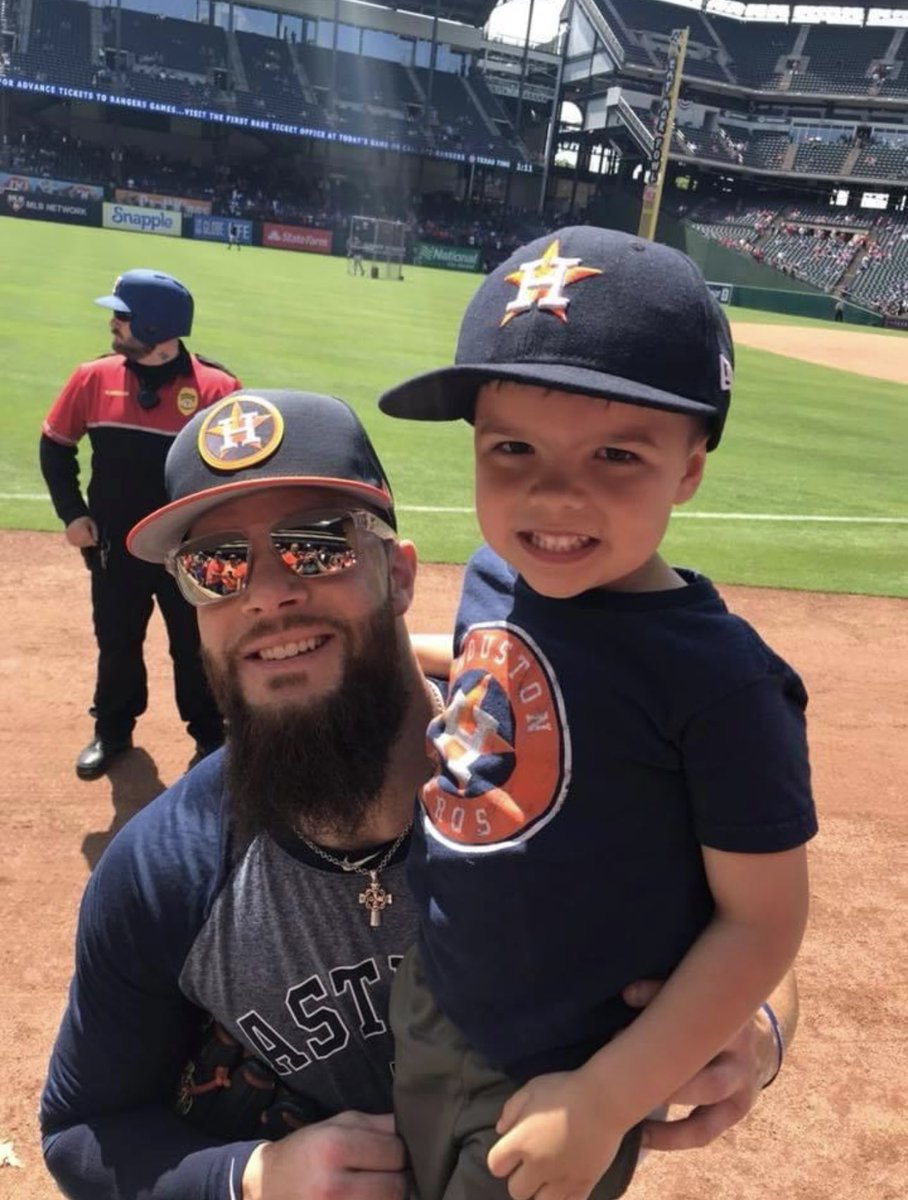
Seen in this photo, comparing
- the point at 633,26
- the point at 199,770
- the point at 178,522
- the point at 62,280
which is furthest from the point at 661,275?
the point at 633,26

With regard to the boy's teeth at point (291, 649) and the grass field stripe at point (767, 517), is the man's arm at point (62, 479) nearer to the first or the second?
the boy's teeth at point (291, 649)

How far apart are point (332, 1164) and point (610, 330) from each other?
5.18 feet

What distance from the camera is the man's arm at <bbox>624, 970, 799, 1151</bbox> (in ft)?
6.02

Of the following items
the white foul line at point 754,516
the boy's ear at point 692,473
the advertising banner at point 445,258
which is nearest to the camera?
the boy's ear at point 692,473

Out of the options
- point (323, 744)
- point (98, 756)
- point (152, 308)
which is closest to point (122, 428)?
point (152, 308)

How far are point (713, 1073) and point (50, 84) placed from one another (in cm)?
6824

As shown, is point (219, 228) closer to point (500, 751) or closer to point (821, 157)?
point (821, 157)

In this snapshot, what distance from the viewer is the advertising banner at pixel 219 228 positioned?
170 feet

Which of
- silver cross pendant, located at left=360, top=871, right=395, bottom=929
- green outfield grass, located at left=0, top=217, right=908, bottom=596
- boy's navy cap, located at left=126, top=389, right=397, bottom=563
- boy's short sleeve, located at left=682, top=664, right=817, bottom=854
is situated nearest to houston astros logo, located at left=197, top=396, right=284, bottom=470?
boy's navy cap, located at left=126, top=389, right=397, bottom=563

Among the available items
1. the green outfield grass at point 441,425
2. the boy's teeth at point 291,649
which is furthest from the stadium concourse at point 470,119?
the boy's teeth at point 291,649

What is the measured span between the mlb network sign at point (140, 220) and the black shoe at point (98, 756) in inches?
1954

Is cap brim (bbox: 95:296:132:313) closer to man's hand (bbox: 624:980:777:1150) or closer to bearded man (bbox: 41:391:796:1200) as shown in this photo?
bearded man (bbox: 41:391:796:1200)

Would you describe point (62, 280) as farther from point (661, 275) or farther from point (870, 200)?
point (870, 200)

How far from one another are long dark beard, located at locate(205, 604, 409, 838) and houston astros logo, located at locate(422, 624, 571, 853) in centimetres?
22
